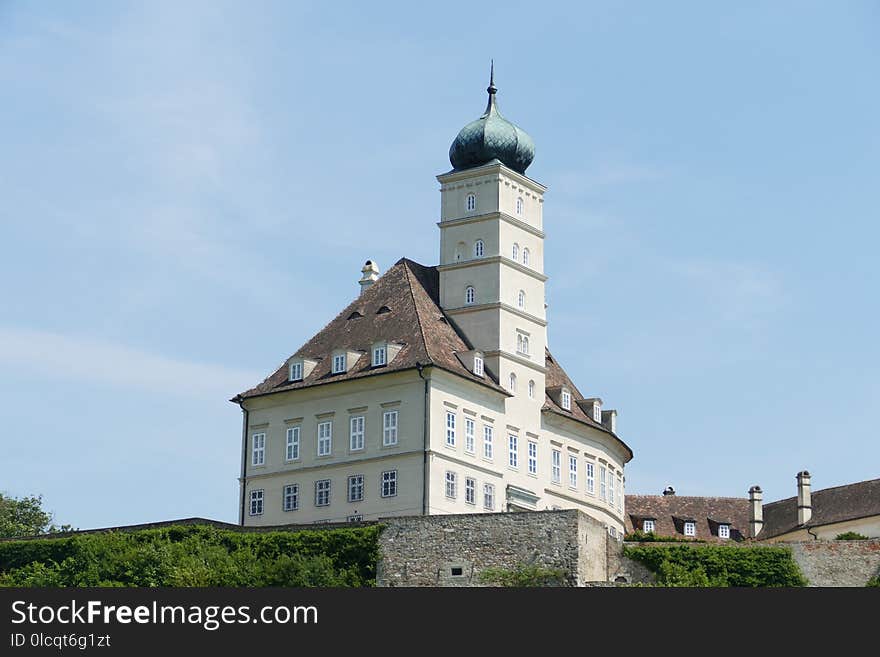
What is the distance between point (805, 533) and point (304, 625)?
50.4 metres

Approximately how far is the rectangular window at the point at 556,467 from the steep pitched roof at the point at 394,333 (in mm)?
4340

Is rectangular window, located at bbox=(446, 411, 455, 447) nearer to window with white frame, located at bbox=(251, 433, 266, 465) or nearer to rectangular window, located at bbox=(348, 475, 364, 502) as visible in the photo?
rectangular window, located at bbox=(348, 475, 364, 502)

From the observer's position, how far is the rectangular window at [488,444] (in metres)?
76.1

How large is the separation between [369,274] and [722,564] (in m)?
25.4

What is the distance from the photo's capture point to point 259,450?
77.9 metres

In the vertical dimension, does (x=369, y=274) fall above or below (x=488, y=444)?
above

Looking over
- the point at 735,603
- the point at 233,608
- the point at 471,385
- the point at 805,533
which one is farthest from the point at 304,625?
the point at 805,533

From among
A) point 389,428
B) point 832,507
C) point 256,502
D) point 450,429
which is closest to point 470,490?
point 450,429

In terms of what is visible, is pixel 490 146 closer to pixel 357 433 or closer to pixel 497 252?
pixel 497 252

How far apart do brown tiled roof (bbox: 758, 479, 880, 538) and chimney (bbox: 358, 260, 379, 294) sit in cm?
2342

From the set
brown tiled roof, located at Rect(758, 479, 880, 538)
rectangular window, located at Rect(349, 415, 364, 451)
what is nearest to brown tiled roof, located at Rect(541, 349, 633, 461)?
rectangular window, located at Rect(349, 415, 364, 451)

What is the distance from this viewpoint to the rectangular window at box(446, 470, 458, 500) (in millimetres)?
73812

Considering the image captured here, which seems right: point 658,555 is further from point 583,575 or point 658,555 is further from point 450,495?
point 450,495

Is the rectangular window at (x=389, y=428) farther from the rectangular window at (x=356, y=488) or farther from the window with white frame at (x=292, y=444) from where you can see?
the window with white frame at (x=292, y=444)
